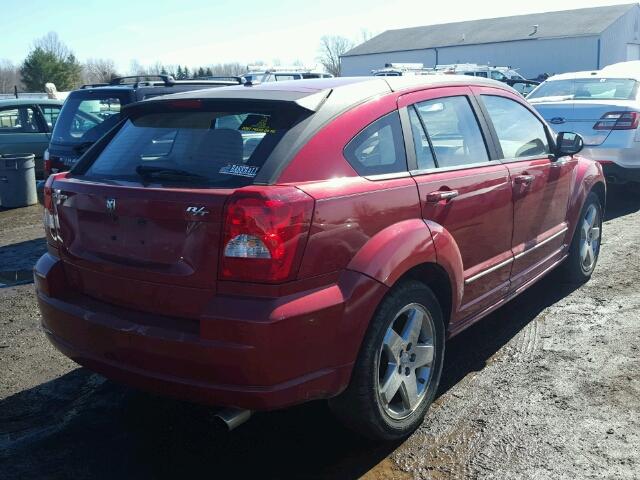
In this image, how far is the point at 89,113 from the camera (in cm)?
852

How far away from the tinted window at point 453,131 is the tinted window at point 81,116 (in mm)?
5328

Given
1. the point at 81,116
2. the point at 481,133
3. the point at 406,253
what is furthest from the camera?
the point at 81,116

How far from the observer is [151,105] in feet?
11.6

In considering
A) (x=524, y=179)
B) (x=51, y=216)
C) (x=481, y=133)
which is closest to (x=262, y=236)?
(x=51, y=216)

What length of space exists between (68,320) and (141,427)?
76 centimetres

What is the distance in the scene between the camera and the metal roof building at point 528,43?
47844 mm

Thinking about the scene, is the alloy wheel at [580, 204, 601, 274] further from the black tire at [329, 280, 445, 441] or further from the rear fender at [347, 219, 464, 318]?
the black tire at [329, 280, 445, 441]

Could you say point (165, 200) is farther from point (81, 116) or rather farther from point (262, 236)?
point (81, 116)

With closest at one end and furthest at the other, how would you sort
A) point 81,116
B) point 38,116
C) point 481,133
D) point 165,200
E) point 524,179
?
1. point 165,200
2. point 481,133
3. point 524,179
4. point 81,116
5. point 38,116

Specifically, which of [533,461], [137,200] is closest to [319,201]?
[137,200]

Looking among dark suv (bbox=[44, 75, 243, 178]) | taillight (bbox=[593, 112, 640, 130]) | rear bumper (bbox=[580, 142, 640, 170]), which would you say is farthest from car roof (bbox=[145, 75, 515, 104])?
taillight (bbox=[593, 112, 640, 130])

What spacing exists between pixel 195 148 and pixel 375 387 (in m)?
1.44

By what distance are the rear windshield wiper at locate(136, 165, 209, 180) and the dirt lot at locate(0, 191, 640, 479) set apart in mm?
1383

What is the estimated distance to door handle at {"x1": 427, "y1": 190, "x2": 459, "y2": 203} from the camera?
3.48 m
